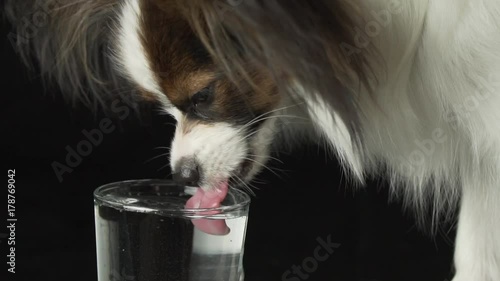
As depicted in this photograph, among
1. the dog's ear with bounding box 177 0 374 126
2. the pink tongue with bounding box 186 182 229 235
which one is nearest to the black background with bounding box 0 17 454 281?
the pink tongue with bounding box 186 182 229 235

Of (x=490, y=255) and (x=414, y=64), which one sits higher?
(x=414, y=64)

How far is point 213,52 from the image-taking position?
5.34ft

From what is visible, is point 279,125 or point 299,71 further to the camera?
point 279,125

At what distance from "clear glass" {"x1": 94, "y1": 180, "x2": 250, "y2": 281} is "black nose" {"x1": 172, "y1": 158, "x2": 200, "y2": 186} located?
0.19ft

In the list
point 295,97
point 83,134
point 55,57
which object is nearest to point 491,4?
point 295,97

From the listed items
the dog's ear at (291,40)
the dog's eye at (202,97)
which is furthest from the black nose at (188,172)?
the dog's ear at (291,40)

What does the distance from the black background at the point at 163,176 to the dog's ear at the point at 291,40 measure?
0.66 metres

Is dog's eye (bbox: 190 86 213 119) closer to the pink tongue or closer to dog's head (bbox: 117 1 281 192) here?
dog's head (bbox: 117 1 281 192)

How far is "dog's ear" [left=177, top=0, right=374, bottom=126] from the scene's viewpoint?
1523 mm

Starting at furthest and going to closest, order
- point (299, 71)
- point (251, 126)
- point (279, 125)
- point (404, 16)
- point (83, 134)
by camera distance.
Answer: point (83, 134)
point (279, 125)
point (251, 126)
point (404, 16)
point (299, 71)

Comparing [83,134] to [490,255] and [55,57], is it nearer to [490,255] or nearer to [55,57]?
[55,57]

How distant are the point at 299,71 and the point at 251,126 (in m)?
0.26

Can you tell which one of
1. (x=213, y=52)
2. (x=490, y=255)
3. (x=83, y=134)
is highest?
(x=213, y=52)

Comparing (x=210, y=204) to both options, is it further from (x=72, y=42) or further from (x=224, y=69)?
(x=72, y=42)
